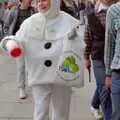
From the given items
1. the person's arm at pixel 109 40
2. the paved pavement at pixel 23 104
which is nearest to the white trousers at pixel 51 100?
the person's arm at pixel 109 40

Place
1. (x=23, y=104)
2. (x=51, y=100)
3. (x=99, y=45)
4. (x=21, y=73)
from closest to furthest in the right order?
(x=51, y=100), (x=99, y=45), (x=23, y=104), (x=21, y=73)

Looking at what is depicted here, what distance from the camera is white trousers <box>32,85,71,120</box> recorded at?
15.9 feet

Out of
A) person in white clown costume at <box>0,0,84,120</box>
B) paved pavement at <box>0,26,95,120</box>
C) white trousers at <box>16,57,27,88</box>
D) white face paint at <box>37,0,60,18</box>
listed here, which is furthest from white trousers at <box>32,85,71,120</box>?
white trousers at <box>16,57,27,88</box>

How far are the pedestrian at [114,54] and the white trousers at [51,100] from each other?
947 mm

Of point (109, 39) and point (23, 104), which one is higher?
point (109, 39)

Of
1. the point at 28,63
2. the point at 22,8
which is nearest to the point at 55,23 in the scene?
the point at 28,63

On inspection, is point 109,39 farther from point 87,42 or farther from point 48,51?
point 87,42

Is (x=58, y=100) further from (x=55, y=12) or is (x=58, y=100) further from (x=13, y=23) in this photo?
(x=13, y=23)

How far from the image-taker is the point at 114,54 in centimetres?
402

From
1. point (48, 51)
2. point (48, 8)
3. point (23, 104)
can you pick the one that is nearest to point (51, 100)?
point (48, 51)

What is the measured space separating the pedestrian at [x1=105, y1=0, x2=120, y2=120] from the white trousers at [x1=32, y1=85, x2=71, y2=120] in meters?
0.95

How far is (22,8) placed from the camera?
8672mm

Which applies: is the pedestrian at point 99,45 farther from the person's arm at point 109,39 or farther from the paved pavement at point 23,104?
the person's arm at point 109,39

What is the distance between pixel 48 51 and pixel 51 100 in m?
0.59
